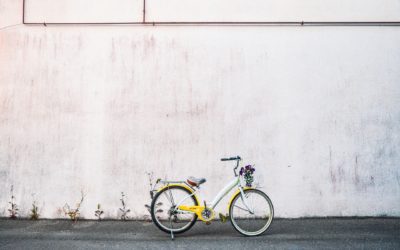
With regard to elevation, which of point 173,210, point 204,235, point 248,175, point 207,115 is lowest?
point 204,235

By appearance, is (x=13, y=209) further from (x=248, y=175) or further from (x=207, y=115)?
(x=248, y=175)

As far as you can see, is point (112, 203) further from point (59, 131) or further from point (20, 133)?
point (20, 133)

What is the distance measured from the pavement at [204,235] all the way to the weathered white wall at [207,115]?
36 centimetres

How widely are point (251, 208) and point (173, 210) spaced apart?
128cm

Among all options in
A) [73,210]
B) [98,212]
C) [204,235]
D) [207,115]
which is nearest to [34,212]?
[73,210]

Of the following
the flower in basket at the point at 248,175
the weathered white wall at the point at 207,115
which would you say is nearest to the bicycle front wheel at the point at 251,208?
the flower in basket at the point at 248,175

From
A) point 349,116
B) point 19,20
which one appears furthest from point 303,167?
point 19,20

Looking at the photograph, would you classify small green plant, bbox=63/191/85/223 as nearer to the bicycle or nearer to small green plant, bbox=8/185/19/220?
small green plant, bbox=8/185/19/220

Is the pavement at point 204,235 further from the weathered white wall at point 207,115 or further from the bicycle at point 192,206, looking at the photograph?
the weathered white wall at point 207,115

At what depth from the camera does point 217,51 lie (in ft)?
27.2

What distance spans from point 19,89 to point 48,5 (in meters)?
1.78

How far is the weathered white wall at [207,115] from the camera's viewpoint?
8.11 m

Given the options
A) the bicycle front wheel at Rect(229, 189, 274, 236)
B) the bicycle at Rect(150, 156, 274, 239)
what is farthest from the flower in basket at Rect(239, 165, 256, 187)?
the bicycle front wheel at Rect(229, 189, 274, 236)

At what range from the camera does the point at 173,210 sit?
6.96m
